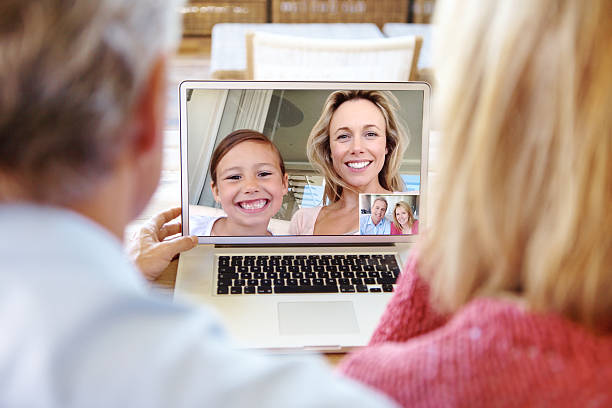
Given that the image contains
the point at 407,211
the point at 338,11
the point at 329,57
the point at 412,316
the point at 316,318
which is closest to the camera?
the point at 412,316

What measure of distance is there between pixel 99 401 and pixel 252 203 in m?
0.86

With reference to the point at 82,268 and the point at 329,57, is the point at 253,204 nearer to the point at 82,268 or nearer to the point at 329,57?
the point at 82,268

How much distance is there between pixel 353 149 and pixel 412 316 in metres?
0.55

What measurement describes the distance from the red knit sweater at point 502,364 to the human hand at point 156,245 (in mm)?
686

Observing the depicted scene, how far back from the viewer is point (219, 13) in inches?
242

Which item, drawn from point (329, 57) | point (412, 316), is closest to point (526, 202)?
point (412, 316)

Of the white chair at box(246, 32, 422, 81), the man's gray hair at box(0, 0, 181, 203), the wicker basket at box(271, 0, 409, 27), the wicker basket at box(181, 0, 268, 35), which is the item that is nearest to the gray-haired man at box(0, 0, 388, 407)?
the man's gray hair at box(0, 0, 181, 203)

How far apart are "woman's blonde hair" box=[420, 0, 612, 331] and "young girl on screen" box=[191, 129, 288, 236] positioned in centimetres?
70

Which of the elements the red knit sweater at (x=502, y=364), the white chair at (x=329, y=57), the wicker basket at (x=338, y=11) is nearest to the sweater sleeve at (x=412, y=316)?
the red knit sweater at (x=502, y=364)

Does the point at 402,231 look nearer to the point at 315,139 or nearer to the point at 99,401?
the point at 315,139

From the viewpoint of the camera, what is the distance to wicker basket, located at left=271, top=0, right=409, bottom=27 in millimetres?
6027

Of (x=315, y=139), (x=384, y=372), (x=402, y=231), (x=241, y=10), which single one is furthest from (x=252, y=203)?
(x=241, y=10)

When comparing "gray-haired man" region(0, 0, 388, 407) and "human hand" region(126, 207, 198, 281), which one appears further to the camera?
"human hand" region(126, 207, 198, 281)

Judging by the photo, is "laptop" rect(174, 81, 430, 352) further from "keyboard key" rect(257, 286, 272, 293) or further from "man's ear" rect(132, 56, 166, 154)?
"man's ear" rect(132, 56, 166, 154)
